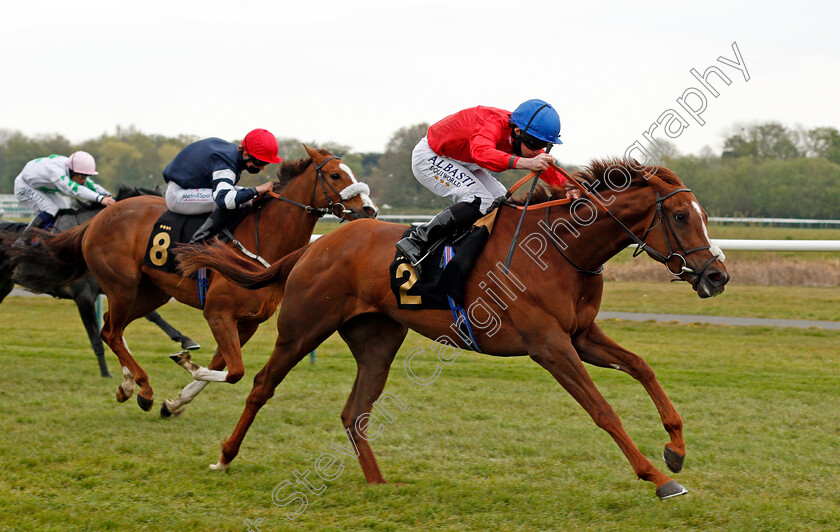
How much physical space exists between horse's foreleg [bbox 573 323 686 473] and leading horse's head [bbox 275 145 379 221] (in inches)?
85.2

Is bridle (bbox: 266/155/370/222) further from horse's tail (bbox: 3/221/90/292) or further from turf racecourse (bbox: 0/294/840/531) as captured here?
horse's tail (bbox: 3/221/90/292)

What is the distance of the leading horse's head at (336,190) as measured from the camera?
588 cm

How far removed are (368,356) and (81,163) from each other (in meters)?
4.48

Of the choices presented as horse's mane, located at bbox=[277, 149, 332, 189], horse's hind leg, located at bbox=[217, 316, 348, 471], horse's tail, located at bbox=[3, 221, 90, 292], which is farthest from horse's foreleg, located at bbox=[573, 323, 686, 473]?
horse's tail, located at bbox=[3, 221, 90, 292]

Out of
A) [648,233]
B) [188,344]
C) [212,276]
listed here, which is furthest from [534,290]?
[188,344]

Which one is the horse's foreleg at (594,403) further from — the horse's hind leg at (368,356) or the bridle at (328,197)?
the bridle at (328,197)

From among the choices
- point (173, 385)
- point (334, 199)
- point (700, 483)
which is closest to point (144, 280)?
point (173, 385)

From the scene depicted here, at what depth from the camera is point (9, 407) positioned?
6.10 meters

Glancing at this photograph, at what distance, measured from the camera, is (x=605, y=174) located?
412 centimetres

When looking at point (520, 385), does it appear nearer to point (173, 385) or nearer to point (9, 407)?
point (173, 385)

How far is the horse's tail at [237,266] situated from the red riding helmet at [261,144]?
1.09m

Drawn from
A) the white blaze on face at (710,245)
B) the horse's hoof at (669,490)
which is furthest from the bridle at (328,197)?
the horse's hoof at (669,490)

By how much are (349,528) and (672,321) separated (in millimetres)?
7409

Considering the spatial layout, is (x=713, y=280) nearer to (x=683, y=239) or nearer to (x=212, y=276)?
(x=683, y=239)
